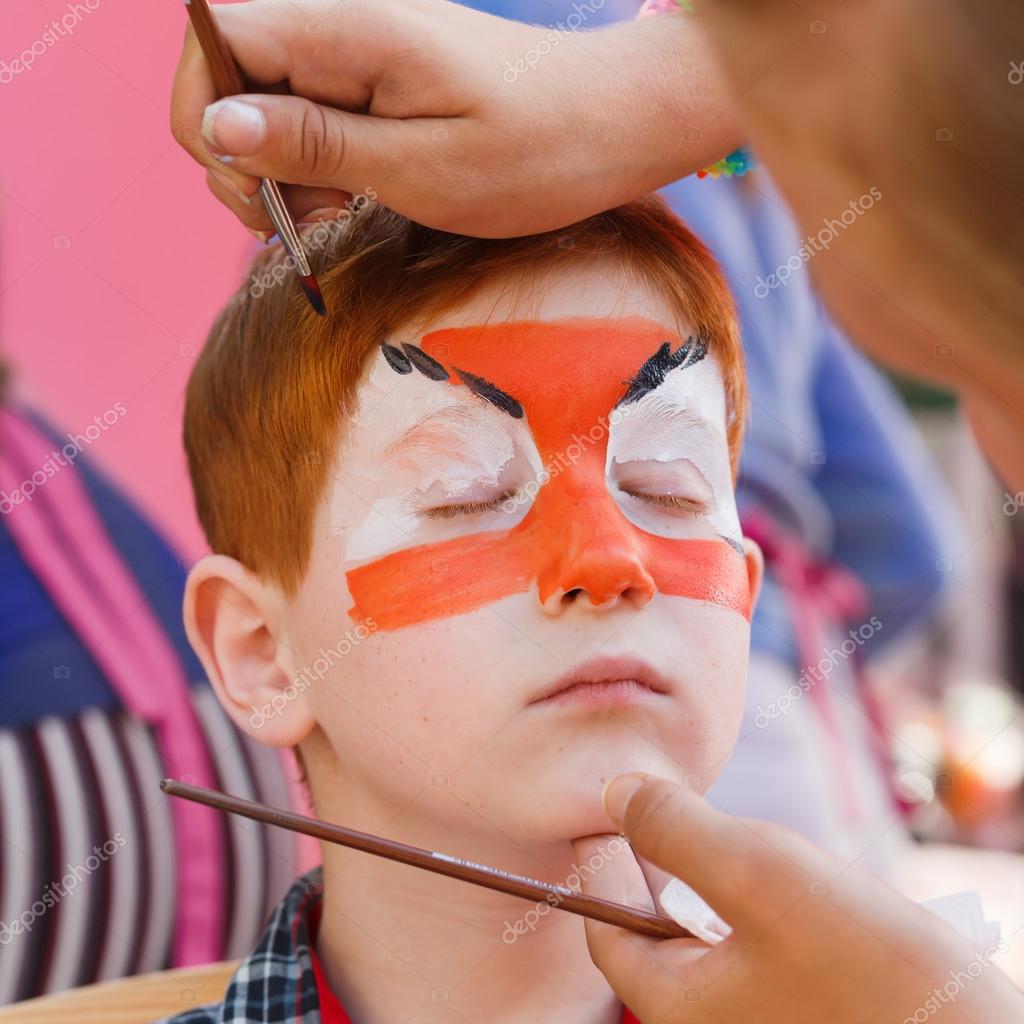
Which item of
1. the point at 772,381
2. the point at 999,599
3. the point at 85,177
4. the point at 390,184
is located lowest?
the point at 999,599

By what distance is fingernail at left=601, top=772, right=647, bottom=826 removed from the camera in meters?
1.07

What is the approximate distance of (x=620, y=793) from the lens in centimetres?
109

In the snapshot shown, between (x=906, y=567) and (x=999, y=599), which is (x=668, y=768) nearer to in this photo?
(x=906, y=567)

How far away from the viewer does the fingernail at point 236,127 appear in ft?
3.34

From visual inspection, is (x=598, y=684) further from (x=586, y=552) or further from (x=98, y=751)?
(x=98, y=751)

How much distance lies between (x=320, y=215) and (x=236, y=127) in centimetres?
19

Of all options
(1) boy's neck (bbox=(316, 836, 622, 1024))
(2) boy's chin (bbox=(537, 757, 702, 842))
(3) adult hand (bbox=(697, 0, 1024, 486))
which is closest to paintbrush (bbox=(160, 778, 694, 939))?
(2) boy's chin (bbox=(537, 757, 702, 842))

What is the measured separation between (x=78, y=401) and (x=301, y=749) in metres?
0.63

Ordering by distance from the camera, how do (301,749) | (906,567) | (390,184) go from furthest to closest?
(906,567), (301,749), (390,184)

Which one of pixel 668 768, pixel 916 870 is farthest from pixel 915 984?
pixel 916 870

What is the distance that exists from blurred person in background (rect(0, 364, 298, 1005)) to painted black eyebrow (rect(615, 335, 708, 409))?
Answer: 0.83m

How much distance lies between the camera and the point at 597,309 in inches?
49.0

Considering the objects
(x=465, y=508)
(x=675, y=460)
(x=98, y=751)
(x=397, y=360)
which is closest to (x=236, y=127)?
(x=397, y=360)

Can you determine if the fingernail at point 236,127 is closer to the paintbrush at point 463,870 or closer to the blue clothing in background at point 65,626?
the paintbrush at point 463,870
